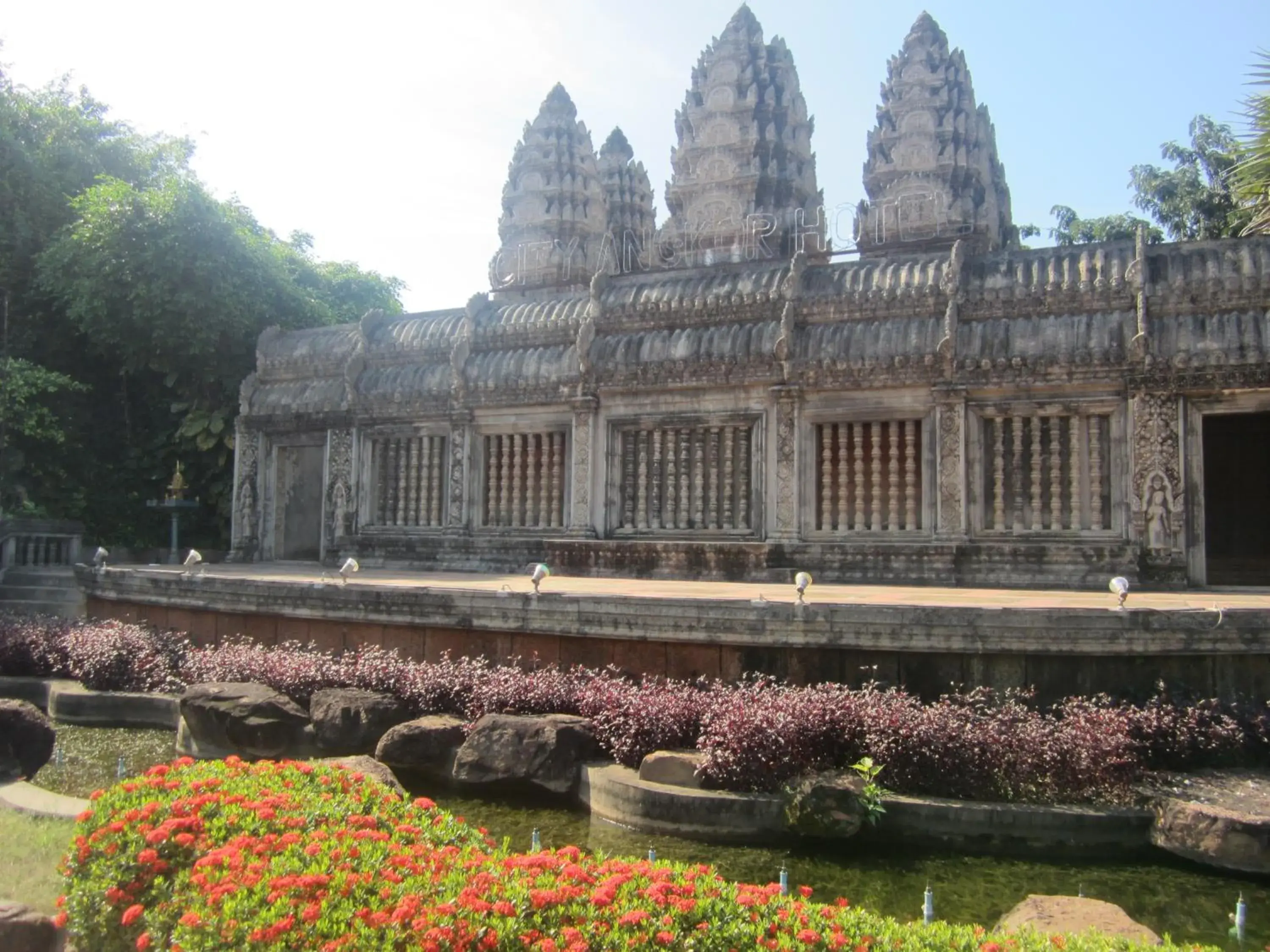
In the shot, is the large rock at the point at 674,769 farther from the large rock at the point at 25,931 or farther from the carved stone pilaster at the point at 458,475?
the carved stone pilaster at the point at 458,475

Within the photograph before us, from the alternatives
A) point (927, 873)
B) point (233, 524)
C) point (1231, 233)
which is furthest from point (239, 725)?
point (1231, 233)

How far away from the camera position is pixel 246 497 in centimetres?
2031

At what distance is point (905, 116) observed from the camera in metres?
28.8

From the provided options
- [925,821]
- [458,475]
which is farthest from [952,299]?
[925,821]

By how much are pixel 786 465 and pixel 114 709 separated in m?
9.20

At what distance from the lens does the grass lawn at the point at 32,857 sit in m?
5.57

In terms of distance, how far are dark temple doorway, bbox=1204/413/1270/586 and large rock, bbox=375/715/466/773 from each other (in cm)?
1216

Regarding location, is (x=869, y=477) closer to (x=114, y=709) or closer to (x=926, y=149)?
(x=114, y=709)

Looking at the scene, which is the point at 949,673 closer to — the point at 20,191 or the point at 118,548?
the point at 118,548

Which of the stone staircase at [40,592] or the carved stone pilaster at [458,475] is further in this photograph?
the carved stone pilaster at [458,475]

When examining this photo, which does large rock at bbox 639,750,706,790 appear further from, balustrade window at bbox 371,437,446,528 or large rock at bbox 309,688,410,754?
balustrade window at bbox 371,437,446,528

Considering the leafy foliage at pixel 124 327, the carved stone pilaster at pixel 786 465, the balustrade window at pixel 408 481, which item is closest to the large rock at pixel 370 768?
the carved stone pilaster at pixel 786 465

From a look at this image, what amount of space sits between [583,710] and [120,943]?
4.85 m

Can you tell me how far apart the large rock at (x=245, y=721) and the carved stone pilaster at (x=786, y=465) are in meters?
7.54
